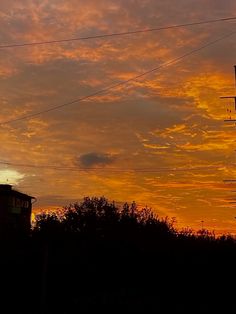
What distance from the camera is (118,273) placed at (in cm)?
2522

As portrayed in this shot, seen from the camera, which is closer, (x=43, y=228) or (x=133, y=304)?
(x=133, y=304)

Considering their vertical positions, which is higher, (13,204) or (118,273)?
(13,204)

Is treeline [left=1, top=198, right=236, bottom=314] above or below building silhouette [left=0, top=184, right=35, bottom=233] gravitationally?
below

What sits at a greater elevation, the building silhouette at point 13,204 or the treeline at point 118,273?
the building silhouette at point 13,204

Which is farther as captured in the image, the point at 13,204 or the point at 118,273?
the point at 13,204

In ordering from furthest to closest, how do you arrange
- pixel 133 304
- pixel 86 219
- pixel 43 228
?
1. pixel 86 219
2. pixel 43 228
3. pixel 133 304

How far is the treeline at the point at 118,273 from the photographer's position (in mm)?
22484

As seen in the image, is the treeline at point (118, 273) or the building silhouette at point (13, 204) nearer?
the treeline at point (118, 273)

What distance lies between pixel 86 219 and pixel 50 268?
706 inches

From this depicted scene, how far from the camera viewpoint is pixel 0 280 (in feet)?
83.7

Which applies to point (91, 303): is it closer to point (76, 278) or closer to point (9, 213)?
point (76, 278)

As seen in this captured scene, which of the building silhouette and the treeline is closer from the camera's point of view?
the treeline

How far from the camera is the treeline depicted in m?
22.5

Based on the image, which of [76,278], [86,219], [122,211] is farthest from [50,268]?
[122,211]
